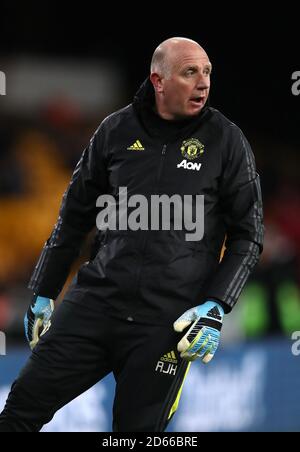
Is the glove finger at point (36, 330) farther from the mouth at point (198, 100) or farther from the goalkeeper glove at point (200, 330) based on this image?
the mouth at point (198, 100)

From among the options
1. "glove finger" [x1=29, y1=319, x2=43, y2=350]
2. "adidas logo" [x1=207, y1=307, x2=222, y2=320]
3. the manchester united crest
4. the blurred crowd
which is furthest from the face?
the blurred crowd

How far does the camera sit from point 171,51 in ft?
14.7

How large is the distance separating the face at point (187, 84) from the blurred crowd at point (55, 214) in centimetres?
423

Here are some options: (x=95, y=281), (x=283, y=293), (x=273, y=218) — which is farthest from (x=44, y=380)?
(x=273, y=218)

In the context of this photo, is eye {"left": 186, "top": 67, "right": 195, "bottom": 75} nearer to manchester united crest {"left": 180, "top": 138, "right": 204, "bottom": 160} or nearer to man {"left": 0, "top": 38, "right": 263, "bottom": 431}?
man {"left": 0, "top": 38, "right": 263, "bottom": 431}

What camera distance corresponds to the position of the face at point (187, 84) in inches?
176

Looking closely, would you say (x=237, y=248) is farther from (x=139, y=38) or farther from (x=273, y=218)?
(x=139, y=38)

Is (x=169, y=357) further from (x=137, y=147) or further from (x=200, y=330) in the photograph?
(x=137, y=147)

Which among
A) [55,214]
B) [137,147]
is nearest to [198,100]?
[137,147]

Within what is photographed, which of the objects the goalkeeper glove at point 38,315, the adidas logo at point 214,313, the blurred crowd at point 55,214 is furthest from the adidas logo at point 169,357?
the blurred crowd at point 55,214

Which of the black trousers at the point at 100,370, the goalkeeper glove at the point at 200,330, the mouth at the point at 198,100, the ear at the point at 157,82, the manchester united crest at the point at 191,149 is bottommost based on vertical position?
the black trousers at the point at 100,370

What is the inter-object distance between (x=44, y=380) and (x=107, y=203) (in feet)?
2.73

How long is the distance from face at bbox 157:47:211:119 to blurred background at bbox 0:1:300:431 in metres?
3.33

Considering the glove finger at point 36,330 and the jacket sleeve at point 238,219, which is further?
the glove finger at point 36,330
